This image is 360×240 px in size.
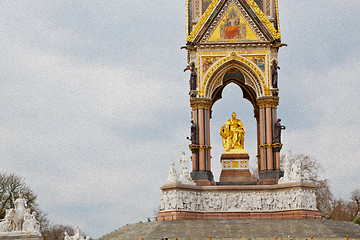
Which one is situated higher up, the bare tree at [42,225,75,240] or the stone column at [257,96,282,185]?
the stone column at [257,96,282,185]

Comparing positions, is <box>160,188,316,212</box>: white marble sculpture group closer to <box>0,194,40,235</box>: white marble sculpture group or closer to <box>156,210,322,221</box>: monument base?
<box>156,210,322,221</box>: monument base

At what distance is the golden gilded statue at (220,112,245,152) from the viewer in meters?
38.8

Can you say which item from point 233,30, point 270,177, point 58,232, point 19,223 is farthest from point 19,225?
point 58,232

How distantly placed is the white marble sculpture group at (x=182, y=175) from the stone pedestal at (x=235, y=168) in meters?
2.84

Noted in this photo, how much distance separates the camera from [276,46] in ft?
124

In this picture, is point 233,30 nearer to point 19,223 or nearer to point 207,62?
point 207,62

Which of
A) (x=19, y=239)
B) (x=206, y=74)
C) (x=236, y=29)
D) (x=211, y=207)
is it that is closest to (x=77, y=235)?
(x=19, y=239)

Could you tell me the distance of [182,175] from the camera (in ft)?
117

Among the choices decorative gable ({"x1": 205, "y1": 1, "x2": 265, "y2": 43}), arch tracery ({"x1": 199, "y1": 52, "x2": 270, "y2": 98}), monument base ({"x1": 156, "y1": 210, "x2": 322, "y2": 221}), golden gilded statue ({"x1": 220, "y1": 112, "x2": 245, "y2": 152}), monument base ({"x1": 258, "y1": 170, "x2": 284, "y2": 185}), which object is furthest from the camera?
golden gilded statue ({"x1": 220, "y1": 112, "x2": 245, "y2": 152})

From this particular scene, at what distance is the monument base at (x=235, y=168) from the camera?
3772 centimetres

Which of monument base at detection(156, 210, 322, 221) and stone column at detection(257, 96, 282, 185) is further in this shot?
stone column at detection(257, 96, 282, 185)

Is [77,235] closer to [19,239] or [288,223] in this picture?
[19,239]

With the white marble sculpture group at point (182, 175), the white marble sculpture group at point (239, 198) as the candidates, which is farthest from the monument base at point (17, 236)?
the white marble sculpture group at point (182, 175)

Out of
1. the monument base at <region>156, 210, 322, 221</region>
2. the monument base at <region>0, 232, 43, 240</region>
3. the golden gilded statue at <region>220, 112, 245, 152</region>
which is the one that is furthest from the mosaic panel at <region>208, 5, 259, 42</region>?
the monument base at <region>0, 232, 43, 240</region>
